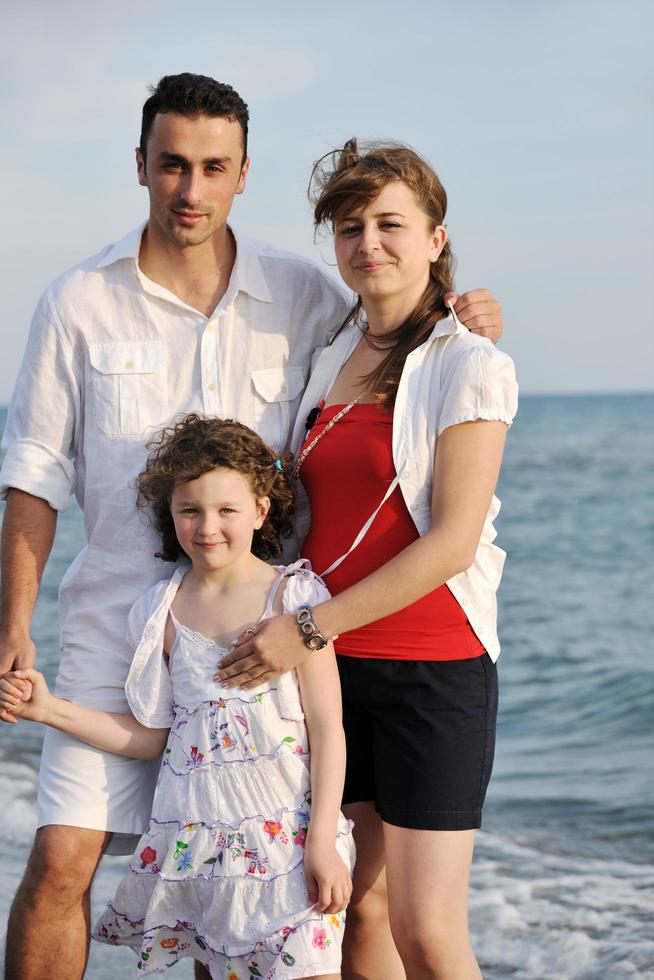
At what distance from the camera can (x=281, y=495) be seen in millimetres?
3152

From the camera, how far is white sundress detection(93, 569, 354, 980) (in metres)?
2.84

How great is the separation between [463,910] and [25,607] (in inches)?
53.9

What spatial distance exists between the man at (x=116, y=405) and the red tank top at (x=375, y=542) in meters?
0.35

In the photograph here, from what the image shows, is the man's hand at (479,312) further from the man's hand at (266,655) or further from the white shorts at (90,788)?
the white shorts at (90,788)

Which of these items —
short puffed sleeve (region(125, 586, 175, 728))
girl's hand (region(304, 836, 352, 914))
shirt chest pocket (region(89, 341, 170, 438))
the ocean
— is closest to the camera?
girl's hand (region(304, 836, 352, 914))

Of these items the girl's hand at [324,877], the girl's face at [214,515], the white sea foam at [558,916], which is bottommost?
the white sea foam at [558,916]

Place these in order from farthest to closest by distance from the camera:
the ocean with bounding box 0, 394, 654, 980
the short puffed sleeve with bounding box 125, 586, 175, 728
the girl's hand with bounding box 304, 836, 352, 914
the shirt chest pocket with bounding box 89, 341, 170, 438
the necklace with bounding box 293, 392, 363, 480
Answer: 1. the ocean with bounding box 0, 394, 654, 980
2. the shirt chest pocket with bounding box 89, 341, 170, 438
3. the necklace with bounding box 293, 392, 363, 480
4. the short puffed sleeve with bounding box 125, 586, 175, 728
5. the girl's hand with bounding box 304, 836, 352, 914

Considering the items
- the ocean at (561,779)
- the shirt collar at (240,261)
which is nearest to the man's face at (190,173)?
the shirt collar at (240,261)

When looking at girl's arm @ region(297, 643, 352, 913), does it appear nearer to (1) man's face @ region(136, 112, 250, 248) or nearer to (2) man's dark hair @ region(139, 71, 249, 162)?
(1) man's face @ region(136, 112, 250, 248)

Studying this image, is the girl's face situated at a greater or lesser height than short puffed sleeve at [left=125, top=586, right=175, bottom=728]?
greater

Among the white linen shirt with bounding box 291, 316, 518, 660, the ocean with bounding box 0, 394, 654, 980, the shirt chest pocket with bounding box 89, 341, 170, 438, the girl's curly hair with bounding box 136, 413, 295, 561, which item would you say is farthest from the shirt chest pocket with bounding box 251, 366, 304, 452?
the ocean with bounding box 0, 394, 654, 980

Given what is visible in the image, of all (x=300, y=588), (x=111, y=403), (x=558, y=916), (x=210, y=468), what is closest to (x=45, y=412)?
(x=111, y=403)

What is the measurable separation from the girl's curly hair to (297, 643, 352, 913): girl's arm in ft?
1.35

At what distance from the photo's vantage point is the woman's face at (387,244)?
3.15 metres
